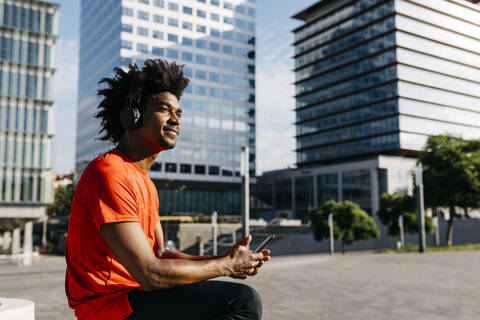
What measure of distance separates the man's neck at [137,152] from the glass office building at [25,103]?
103 ft

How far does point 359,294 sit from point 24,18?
29755mm

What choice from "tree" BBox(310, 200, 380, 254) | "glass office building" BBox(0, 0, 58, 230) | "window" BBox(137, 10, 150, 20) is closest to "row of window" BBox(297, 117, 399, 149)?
"tree" BBox(310, 200, 380, 254)

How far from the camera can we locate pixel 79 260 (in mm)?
2070

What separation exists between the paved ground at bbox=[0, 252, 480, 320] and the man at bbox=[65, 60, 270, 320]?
4.53m

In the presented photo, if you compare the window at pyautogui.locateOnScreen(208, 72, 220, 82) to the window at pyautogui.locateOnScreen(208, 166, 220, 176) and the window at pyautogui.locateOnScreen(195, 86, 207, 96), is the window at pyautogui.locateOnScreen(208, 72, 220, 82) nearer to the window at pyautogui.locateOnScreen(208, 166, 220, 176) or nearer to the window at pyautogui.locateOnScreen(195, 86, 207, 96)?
the window at pyautogui.locateOnScreen(195, 86, 207, 96)

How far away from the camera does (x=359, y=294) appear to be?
8625 mm

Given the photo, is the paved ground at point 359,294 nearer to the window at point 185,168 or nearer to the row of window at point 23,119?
the row of window at point 23,119

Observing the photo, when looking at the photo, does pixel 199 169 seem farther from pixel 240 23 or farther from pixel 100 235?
pixel 100 235

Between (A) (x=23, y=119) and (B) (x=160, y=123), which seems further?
(A) (x=23, y=119)

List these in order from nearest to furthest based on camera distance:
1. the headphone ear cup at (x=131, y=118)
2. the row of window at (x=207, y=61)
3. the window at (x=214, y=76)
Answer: the headphone ear cup at (x=131, y=118), the row of window at (x=207, y=61), the window at (x=214, y=76)

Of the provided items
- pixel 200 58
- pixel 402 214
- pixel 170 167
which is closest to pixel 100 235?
pixel 402 214

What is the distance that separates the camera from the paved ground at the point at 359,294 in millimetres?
6713

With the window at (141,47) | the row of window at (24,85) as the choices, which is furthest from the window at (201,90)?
the row of window at (24,85)

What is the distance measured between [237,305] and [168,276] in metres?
0.34
